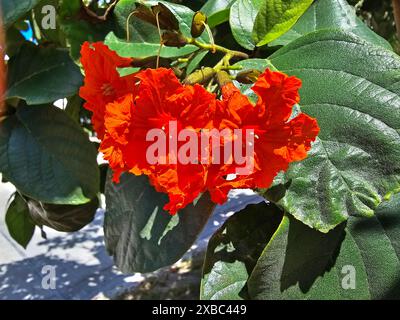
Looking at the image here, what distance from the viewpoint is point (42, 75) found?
1126 millimetres

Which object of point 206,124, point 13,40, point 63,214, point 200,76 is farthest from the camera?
point 13,40

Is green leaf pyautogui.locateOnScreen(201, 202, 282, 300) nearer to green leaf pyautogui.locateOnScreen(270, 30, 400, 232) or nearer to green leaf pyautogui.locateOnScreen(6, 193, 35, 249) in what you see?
green leaf pyautogui.locateOnScreen(270, 30, 400, 232)

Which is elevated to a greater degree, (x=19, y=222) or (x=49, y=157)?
(x=49, y=157)

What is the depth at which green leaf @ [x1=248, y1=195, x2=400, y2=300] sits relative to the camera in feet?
2.61

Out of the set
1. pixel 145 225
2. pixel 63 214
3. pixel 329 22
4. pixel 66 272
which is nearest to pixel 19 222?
pixel 63 214

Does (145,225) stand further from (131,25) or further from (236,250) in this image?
(131,25)

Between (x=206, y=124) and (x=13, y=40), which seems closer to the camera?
(x=206, y=124)

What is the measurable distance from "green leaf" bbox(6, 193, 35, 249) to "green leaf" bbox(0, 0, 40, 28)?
27.5 inches

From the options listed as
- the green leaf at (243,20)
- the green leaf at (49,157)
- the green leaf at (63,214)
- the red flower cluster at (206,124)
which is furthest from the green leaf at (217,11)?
the green leaf at (63,214)

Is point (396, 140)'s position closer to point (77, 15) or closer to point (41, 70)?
point (77, 15)

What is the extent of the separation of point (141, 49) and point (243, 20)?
0.19 metres

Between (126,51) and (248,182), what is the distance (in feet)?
1.26

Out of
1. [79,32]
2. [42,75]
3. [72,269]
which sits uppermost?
[79,32]

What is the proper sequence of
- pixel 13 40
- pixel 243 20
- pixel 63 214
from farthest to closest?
pixel 13 40 → pixel 63 214 → pixel 243 20
